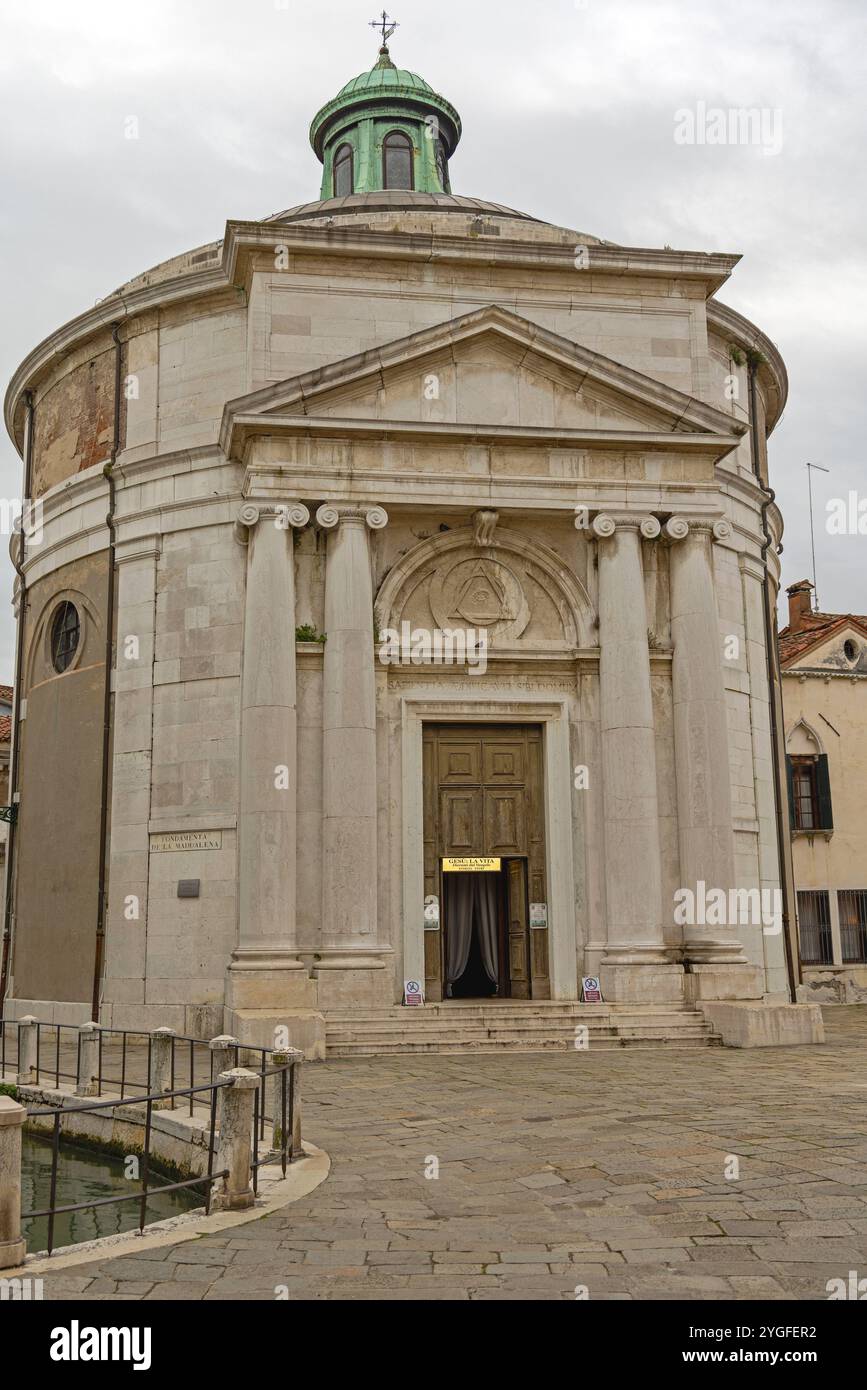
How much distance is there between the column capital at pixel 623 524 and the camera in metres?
21.0

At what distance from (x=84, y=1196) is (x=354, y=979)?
Answer: 6.63 m

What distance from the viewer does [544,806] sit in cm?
2117

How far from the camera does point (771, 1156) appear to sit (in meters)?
10.2

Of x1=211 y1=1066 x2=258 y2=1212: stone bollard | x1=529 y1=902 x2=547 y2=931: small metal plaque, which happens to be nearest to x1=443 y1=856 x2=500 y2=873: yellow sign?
x1=529 y1=902 x2=547 y2=931: small metal plaque

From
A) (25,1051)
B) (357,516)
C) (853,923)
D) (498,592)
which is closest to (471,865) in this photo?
(498,592)

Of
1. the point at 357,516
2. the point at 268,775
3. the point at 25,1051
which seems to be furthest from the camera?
the point at 357,516

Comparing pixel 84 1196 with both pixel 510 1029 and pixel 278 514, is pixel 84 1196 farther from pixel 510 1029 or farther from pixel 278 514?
pixel 278 514

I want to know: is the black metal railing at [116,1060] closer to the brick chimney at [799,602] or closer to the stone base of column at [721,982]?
the stone base of column at [721,982]

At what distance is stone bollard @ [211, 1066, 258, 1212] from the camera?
8852 mm

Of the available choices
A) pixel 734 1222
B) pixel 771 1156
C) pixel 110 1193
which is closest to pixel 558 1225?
pixel 734 1222

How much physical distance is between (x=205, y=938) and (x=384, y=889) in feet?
9.84

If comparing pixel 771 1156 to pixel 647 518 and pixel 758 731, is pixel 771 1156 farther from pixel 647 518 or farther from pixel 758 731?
pixel 758 731

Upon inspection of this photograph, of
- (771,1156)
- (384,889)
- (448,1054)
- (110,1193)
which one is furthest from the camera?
(384,889)

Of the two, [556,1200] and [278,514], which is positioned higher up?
[278,514]
